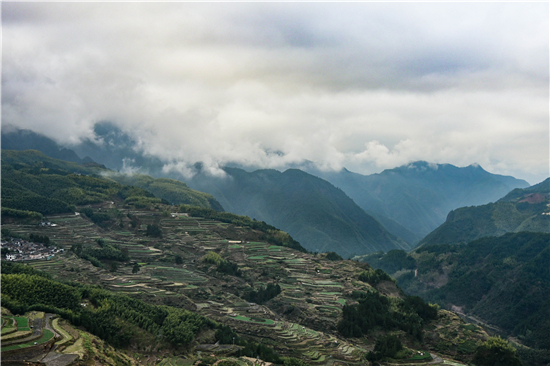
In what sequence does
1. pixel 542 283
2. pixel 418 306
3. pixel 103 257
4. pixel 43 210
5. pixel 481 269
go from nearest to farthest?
pixel 418 306, pixel 103 257, pixel 43 210, pixel 542 283, pixel 481 269

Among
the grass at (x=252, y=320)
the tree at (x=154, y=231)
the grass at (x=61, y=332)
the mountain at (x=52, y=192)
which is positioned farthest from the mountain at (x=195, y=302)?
the mountain at (x=52, y=192)

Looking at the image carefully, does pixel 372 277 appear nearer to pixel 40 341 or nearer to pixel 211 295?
pixel 211 295

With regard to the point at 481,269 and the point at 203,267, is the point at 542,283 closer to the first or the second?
the point at 481,269

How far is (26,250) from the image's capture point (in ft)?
274

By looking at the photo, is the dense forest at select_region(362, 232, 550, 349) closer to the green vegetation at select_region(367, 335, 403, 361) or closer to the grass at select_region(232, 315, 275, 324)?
the green vegetation at select_region(367, 335, 403, 361)

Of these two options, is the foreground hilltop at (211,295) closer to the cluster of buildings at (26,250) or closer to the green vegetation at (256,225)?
the green vegetation at (256,225)

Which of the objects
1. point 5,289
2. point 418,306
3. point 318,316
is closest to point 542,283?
point 418,306

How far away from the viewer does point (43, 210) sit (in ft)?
387

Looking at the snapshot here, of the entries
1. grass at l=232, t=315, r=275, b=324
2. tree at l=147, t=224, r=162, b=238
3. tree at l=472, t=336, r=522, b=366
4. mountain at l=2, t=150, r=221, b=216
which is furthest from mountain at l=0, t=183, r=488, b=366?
mountain at l=2, t=150, r=221, b=216

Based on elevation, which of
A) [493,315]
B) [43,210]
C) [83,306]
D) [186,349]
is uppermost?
[43,210]

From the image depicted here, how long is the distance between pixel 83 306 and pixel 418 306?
59712 millimetres

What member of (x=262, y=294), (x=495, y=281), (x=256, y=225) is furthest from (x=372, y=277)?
(x=495, y=281)

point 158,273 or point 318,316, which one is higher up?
point 158,273

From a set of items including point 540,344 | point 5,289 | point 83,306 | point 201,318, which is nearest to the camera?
point 5,289
